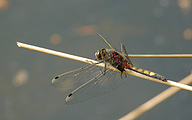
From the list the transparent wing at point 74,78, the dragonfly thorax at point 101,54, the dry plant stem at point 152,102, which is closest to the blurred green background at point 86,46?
the dry plant stem at point 152,102

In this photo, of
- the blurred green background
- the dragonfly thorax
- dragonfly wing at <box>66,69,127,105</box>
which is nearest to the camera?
dragonfly wing at <box>66,69,127,105</box>

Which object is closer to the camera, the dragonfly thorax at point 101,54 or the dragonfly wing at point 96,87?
the dragonfly wing at point 96,87

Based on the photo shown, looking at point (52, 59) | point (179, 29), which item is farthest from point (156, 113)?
point (52, 59)

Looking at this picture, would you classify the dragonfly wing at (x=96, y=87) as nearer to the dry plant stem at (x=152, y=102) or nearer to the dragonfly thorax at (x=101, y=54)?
the dragonfly thorax at (x=101, y=54)

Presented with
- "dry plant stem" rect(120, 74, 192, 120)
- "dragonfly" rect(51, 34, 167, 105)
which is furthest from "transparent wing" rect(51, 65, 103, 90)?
"dry plant stem" rect(120, 74, 192, 120)

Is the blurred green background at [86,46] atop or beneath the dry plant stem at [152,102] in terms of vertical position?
atop

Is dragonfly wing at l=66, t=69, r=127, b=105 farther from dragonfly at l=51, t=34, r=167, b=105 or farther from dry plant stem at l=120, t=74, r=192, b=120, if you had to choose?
dry plant stem at l=120, t=74, r=192, b=120

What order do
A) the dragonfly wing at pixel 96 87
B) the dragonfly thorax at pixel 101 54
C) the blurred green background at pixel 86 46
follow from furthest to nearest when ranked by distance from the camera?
the blurred green background at pixel 86 46, the dragonfly thorax at pixel 101 54, the dragonfly wing at pixel 96 87
